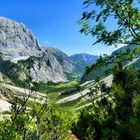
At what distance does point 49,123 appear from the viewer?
65.1 meters

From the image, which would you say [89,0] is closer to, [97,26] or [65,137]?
[97,26]

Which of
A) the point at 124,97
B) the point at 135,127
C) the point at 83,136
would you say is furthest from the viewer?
the point at 83,136

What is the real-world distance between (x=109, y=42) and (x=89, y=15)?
5.66 feet

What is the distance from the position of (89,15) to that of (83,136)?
1233 centimetres

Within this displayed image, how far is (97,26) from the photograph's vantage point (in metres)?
16.7

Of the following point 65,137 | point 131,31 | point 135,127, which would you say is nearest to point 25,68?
point 131,31

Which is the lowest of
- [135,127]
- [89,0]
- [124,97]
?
[135,127]

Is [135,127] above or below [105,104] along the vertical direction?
below

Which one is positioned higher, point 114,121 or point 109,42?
point 109,42

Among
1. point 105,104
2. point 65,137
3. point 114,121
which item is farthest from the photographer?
point 65,137

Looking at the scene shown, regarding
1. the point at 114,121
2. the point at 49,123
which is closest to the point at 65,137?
the point at 49,123

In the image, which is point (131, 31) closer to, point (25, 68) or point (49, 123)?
point (25, 68)

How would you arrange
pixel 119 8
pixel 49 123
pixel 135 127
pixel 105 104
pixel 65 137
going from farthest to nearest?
pixel 65 137 → pixel 49 123 → pixel 105 104 → pixel 119 8 → pixel 135 127

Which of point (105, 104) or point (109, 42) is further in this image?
point (105, 104)
